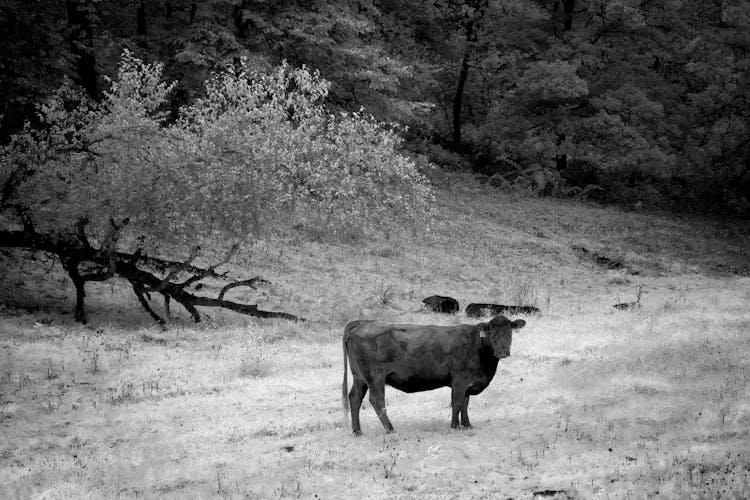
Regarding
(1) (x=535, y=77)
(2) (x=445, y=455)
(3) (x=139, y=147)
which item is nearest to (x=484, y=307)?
(3) (x=139, y=147)

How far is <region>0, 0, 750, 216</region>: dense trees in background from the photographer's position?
38.0 m

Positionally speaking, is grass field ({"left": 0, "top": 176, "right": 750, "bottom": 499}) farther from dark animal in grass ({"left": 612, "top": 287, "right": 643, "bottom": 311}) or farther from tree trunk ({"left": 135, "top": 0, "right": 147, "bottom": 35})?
tree trunk ({"left": 135, "top": 0, "right": 147, "bottom": 35})

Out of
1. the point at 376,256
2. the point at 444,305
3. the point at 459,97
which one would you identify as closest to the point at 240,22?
the point at 376,256

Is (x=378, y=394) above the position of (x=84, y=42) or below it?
below

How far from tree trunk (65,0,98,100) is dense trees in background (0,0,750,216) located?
0.08 meters

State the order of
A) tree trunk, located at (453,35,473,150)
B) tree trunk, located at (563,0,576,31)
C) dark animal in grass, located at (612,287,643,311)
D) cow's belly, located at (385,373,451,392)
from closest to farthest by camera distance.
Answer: cow's belly, located at (385,373,451,392)
dark animal in grass, located at (612,287,643,311)
tree trunk, located at (563,0,576,31)
tree trunk, located at (453,35,473,150)

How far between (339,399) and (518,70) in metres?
36.2

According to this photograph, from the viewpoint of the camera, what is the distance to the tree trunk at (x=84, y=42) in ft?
110

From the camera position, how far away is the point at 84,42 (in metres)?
33.5

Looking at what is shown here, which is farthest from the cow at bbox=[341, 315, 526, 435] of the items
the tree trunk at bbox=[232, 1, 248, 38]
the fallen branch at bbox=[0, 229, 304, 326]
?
the tree trunk at bbox=[232, 1, 248, 38]

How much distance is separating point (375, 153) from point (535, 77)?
14912mm

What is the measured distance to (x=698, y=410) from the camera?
1324 cm

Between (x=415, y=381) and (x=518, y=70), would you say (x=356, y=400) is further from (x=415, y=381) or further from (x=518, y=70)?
(x=518, y=70)

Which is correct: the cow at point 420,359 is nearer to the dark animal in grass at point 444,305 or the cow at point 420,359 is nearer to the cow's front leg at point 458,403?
the cow's front leg at point 458,403
